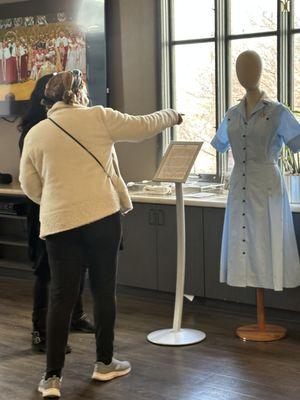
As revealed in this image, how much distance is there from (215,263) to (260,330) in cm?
65

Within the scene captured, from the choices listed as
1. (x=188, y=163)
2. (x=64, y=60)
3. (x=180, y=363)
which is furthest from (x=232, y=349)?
(x=64, y=60)

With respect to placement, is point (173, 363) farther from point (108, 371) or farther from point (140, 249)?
point (140, 249)

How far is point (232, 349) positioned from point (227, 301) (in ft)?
2.51

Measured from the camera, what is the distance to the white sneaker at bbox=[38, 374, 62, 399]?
3.26m

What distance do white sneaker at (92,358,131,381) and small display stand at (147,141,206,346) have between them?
0.49m

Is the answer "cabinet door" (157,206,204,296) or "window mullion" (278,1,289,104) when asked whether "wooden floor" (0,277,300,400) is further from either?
"window mullion" (278,1,289,104)

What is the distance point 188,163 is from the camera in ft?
12.9

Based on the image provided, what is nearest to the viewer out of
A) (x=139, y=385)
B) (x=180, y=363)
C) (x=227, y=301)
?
(x=139, y=385)

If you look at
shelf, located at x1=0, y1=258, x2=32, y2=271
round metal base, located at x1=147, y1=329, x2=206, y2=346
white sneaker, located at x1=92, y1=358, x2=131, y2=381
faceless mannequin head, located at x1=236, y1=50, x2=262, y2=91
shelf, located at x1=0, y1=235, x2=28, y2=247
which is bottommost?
shelf, located at x1=0, y1=258, x2=32, y2=271

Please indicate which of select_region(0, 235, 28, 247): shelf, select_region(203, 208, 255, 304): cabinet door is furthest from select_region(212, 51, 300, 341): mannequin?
select_region(0, 235, 28, 247): shelf

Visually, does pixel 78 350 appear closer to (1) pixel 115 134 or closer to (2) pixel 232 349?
(2) pixel 232 349

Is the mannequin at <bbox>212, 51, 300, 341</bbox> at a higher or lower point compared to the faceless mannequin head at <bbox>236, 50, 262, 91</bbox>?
lower

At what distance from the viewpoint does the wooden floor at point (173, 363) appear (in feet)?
10.8

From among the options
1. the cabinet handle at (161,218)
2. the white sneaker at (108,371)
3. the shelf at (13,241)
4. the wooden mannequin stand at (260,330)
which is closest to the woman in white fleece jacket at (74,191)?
the white sneaker at (108,371)
